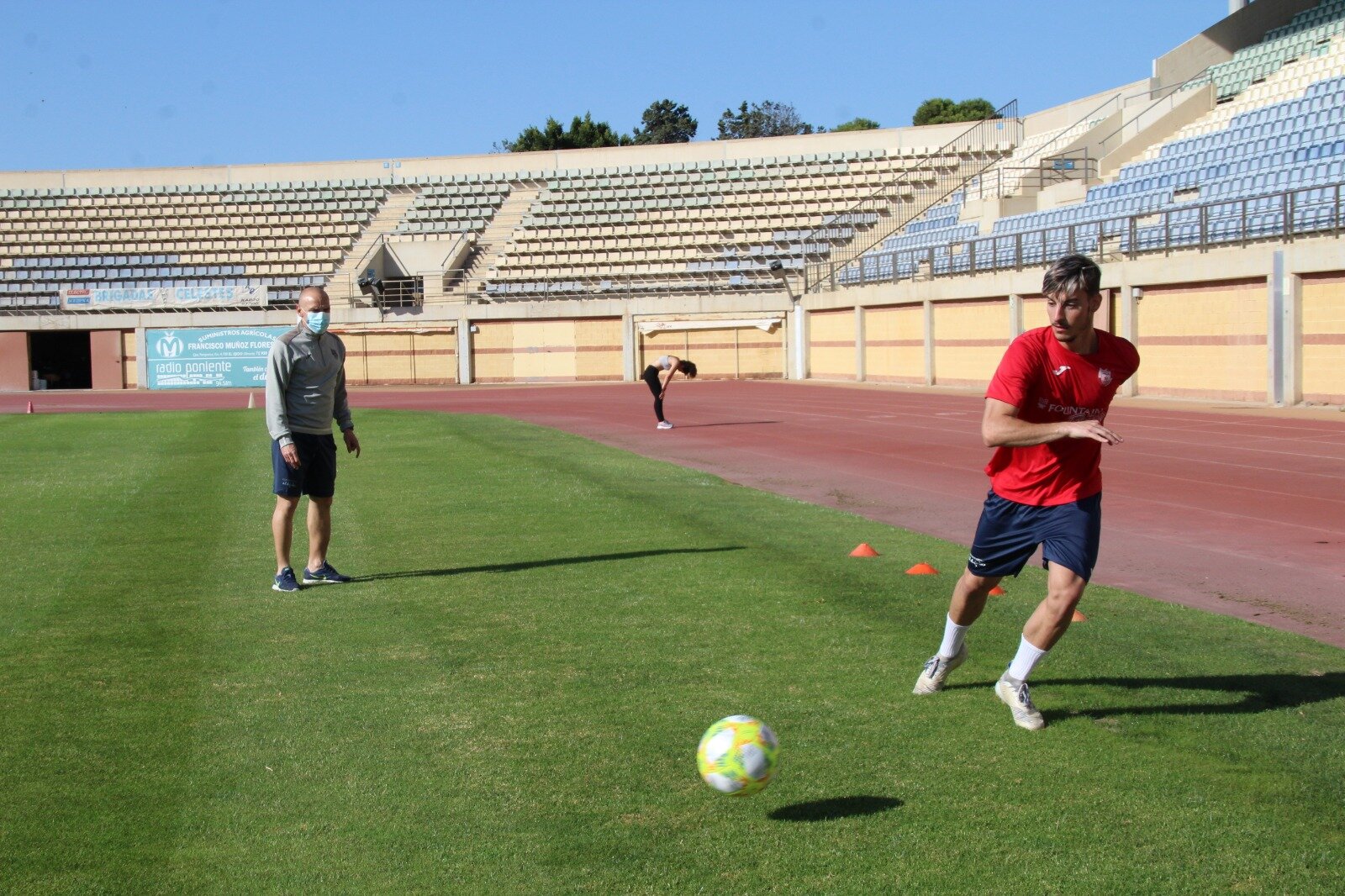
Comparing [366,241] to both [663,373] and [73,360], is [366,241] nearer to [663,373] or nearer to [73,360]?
[73,360]

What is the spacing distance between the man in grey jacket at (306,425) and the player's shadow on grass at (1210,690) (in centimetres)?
464

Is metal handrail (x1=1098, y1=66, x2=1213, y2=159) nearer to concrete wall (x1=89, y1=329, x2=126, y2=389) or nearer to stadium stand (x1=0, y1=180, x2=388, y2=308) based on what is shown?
stadium stand (x1=0, y1=180, x2=388, y2=308)

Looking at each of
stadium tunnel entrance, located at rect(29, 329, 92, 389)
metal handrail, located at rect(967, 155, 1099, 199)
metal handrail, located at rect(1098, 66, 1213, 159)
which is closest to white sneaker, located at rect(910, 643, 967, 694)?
metal handrail, located at rect(967, 155, 1099, 199)

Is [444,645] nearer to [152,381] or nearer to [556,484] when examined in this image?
[556,484]

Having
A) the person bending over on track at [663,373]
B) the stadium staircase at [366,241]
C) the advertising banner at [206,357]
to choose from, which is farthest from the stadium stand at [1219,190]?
the advertising banner at [206,357]

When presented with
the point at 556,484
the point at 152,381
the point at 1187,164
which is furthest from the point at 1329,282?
the point at 152,381

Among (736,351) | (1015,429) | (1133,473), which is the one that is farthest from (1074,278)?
(736,351)

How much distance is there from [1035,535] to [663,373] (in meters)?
19.0

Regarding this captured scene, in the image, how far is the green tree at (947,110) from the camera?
8988 cm

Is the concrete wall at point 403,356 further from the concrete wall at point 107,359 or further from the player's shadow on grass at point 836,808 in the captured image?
the player's shadow on grass at point 836,808

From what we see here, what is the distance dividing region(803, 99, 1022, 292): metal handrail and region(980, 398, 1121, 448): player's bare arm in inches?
1594

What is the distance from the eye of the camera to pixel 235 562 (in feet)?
32.2

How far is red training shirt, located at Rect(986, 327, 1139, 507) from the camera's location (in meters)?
5.42

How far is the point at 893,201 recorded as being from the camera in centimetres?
4847
